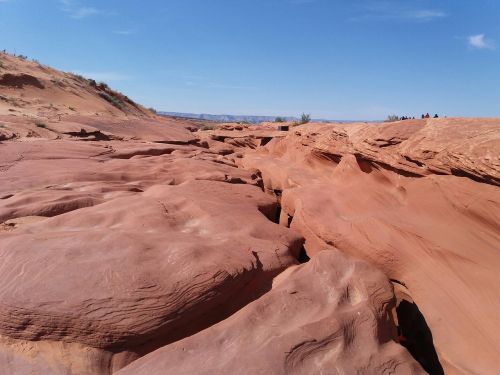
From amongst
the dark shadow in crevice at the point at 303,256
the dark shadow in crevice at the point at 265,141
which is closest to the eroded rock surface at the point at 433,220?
the dark shadow in crevice at the point at 303,256

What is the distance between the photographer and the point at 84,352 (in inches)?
92.9

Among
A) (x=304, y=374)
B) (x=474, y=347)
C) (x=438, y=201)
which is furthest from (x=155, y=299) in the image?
(x=438, y=201)

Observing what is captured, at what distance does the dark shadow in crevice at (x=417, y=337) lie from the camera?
3068 millimetres

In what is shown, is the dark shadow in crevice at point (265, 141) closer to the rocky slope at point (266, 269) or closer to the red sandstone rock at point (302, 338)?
the rocky slope at point (266, 269)

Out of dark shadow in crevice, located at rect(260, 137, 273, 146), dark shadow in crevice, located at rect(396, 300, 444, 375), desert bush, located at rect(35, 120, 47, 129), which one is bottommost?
dark shadow in crevice, located at rect(396, 300, 444, 375)

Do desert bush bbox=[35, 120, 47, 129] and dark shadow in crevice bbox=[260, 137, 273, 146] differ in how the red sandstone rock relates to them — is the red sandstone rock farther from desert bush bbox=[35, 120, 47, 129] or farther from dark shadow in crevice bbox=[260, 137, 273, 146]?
dark shadow in crevice bbox=[260, 137, 273, 146]

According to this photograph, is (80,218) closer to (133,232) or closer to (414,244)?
(133,232)

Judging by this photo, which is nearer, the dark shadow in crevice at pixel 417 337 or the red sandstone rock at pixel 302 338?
the red sandstone rock at pixel 302 338

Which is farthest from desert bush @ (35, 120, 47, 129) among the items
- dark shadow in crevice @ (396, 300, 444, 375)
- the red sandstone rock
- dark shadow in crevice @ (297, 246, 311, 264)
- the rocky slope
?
dark shadow in crevice @ (396, 300, 444, 375)

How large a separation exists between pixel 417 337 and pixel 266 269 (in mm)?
1490

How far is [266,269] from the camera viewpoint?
3287 millimetres

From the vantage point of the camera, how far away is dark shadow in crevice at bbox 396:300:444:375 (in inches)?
121

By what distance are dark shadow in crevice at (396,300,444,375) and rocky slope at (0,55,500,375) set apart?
0.05 ft

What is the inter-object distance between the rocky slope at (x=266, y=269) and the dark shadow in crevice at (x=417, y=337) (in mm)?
15
